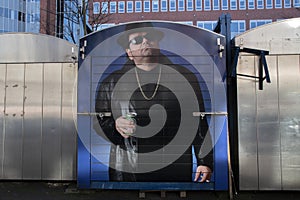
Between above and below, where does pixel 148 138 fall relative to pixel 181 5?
below

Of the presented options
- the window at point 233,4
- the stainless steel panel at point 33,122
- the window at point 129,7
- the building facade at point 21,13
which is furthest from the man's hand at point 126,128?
the window at point 233,4

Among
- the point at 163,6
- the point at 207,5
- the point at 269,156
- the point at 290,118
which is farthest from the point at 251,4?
the point at 269,156

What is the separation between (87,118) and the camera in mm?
5082

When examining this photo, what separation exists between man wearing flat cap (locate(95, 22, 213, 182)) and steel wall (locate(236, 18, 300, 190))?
0.88 meters

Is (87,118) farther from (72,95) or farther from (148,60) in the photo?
(148,60)

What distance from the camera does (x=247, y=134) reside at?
203 inches

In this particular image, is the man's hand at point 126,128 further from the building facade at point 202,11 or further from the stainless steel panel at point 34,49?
the building facade at point 202,11

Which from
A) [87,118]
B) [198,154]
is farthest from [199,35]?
[87,118]

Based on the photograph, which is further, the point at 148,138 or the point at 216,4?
the point at 216,4

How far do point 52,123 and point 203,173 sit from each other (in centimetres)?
309

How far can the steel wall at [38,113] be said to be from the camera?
18.5 ft

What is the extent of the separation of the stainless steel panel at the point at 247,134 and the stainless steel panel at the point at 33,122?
3888mm

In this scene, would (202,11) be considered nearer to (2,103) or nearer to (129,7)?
(129,7)

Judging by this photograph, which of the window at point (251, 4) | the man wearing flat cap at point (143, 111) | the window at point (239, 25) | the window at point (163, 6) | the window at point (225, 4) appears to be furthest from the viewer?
the window at point (163, 6)
